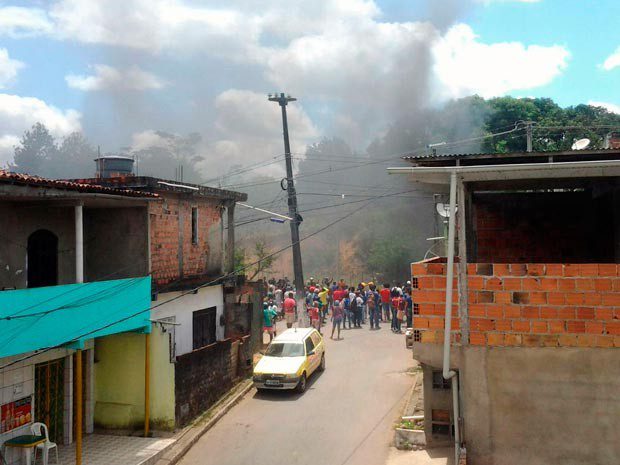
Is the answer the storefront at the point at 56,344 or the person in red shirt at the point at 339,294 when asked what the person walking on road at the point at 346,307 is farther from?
the storefront at the point at 56,344

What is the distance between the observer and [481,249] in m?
11.1

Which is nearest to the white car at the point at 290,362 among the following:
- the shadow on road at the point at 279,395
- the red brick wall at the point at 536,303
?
the shadow on road at the point at 279,395

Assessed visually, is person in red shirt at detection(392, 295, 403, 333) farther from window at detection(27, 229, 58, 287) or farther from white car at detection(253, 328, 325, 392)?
window at detection(27, 229, 58, 287)

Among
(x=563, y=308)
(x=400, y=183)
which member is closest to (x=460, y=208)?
(x=563, y=308)

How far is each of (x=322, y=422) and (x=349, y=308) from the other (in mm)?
10507

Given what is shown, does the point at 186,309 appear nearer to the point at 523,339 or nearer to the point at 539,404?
the point at 523,339

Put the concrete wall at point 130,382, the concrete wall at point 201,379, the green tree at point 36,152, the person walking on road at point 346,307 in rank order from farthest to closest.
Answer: the green tree at point 36,152 < the person walking on road at point 346,307 < the concrete wall at point 201,379 < the concrete wall at point 130,382

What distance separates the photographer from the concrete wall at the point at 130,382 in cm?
1273

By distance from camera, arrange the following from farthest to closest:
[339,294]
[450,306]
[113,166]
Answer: [339,294] → [113,166] → [450,306]

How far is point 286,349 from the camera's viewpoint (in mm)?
15820

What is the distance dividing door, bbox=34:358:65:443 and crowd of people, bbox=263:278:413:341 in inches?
336

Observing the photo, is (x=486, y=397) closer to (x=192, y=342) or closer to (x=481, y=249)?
(x=481, y=249)

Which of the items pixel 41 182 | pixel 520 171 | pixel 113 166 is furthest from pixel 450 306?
pixel 113 166

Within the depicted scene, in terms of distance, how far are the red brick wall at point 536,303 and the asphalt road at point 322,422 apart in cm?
534
